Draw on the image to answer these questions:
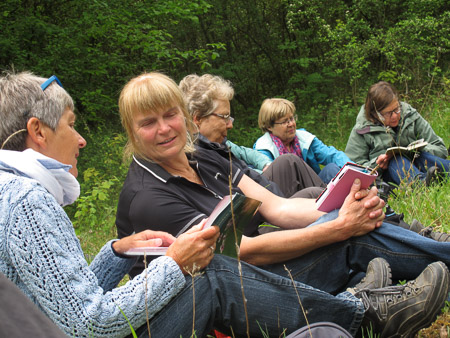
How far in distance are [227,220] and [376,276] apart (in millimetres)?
800

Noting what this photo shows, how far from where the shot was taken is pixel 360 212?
2.51 metres

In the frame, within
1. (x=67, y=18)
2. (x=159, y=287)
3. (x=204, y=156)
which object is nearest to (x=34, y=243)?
(x=159, y=287)

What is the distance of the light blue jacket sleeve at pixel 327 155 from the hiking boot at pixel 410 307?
3.11m

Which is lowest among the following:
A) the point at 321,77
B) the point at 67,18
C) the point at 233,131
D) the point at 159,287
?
the point at 233,131

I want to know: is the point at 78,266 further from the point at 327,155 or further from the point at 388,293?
the point at 327,155

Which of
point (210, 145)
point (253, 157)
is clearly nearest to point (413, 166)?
point (253, 157)

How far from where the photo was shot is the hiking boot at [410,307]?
2162mm

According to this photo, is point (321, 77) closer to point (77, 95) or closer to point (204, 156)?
point (77, 95)

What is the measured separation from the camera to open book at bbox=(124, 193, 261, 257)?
2023mm

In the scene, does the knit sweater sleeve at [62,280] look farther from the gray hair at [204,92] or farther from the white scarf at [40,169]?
the gray hair at [204,92]

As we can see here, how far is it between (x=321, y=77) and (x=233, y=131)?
98.7 inches

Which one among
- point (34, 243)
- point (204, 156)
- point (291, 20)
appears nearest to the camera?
point (34, 243)

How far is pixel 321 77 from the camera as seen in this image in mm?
12703

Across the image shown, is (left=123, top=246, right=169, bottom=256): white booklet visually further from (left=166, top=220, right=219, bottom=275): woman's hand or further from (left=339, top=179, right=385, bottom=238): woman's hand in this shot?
(left=339, top=179, right=385, bottom=238): woman's hand
